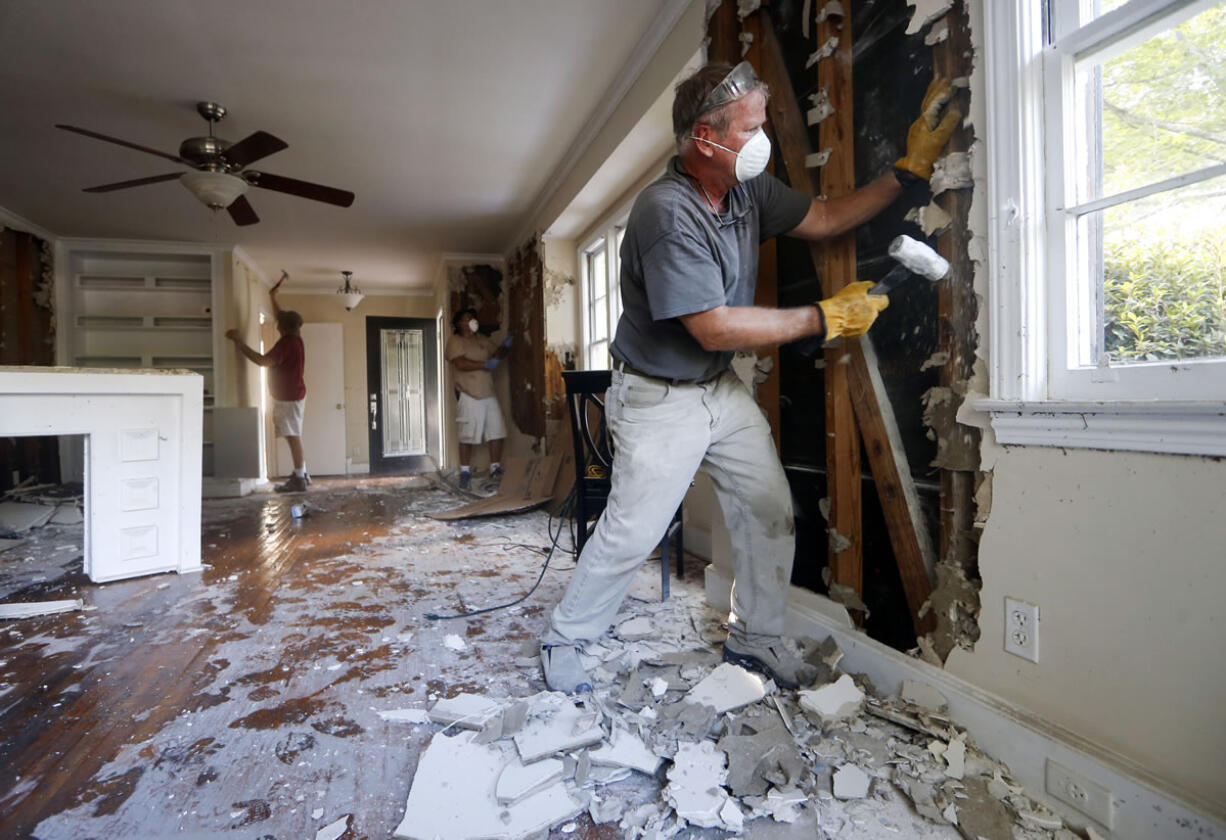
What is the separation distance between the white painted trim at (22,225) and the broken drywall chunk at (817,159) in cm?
647

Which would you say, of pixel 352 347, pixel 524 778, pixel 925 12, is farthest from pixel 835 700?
pixel 352 347

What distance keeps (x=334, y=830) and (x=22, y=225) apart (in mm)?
6765

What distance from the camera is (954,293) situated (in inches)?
51.6

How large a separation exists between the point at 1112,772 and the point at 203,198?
4.28 metres

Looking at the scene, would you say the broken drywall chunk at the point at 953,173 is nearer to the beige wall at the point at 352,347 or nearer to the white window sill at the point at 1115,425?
the white window sill at the point at 1115,425

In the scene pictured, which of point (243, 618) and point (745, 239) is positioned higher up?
point (745, 239)

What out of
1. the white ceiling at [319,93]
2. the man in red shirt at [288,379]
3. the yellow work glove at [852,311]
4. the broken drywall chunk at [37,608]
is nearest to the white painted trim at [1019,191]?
the yellow work glove at [852,311]

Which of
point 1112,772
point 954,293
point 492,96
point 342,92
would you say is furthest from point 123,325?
point 1112,772

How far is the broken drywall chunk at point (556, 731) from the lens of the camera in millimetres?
1321

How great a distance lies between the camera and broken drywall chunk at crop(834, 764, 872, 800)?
46.6 inches

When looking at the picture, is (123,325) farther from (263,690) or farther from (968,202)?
(968,202)

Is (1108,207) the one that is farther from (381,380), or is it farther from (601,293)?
(381,380)

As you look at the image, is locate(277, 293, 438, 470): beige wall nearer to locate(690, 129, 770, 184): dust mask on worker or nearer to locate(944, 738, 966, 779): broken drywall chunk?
locate(690, 129, 770, 184): dust mask on worker

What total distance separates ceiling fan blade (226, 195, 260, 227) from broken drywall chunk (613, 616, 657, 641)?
3.26 meters
